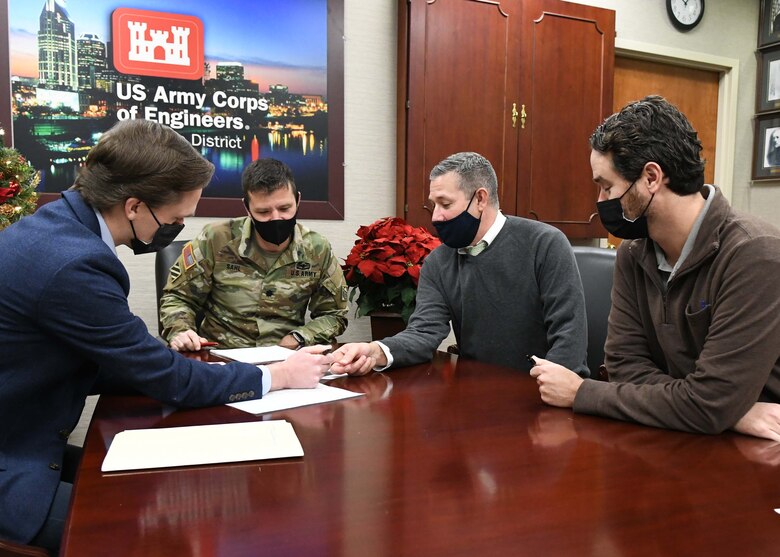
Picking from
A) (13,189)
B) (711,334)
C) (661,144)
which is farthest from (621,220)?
(13,189)

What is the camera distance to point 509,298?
6.88 ft

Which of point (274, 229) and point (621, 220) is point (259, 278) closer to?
point (274, 229)

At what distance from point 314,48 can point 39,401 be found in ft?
8.69

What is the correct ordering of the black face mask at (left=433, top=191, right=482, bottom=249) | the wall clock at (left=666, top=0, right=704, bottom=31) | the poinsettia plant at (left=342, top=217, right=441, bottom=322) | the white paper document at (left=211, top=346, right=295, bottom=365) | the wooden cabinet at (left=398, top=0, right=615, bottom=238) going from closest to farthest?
the white paper document at (left=211, top=346, right=295, bottom=365), the black face mask at (left=433, top=191, right=482, bottom=249), the poinsettia plant at (left=342, top=217, right=441, bottom=322), the wooden cabinet at (left=398, top=0, right=615, bottom=238), the wall clock at (left=666, top=0, right=704, bottom=31)

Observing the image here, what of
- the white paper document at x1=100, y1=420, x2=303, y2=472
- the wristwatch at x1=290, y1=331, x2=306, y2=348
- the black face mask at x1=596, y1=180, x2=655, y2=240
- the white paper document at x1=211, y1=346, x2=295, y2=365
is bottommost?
the wristwatch at x1=290, y1=331, x2=306, y2=348

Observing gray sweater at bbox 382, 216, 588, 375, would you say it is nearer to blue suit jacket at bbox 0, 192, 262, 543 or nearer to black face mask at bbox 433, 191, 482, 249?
black face mask at bbox 433, 191, 482, 249

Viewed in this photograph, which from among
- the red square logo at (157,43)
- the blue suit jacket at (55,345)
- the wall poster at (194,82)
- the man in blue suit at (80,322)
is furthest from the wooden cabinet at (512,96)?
the blue suit jacket at (55,345)

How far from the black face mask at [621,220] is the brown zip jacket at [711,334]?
0.18 ft

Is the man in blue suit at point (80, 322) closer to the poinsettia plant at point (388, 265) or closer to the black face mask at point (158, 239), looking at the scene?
the black face mask at point (158, 239)

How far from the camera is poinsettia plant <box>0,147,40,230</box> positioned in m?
2.39

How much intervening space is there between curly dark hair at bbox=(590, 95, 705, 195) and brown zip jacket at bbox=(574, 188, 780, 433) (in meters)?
0.08

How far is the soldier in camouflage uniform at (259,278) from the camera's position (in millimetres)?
2387

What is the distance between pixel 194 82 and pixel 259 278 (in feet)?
4.32

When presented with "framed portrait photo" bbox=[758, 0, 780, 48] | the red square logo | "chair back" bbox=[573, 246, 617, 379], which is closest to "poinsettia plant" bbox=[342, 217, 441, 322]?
"chair back" bbox=[573, 246, 617, 379]
